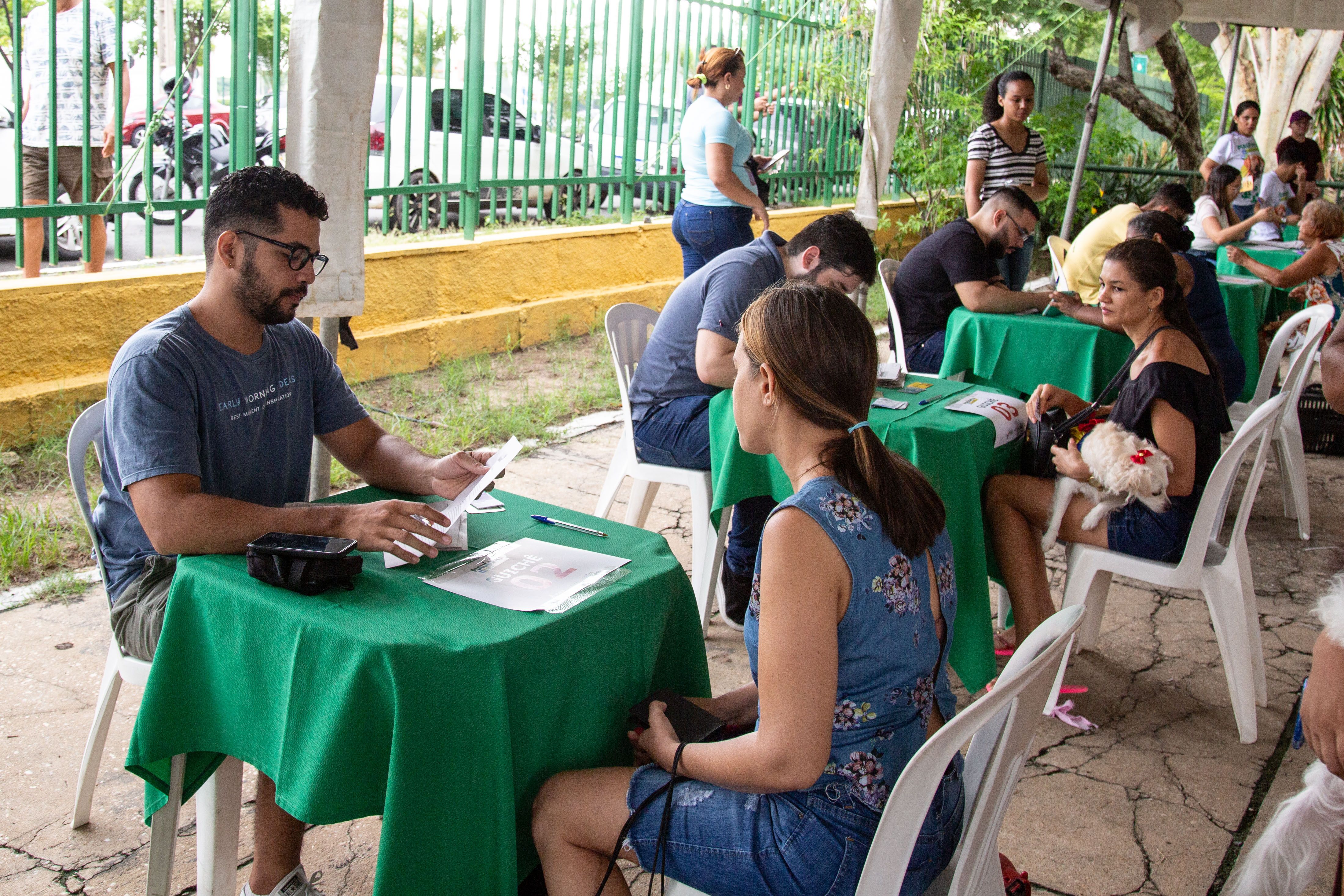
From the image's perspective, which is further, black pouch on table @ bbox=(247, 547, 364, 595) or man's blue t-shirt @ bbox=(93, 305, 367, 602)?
man's blue t-shirt @ bbox=(93, 305, 367, 602)

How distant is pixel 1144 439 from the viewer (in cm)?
323

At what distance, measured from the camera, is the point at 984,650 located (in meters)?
3.05

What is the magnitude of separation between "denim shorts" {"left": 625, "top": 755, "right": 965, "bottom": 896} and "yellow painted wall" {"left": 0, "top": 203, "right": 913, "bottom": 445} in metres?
4.01

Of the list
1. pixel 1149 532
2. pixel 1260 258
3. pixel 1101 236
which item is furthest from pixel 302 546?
pixel 1260 258

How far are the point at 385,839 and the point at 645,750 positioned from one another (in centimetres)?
44

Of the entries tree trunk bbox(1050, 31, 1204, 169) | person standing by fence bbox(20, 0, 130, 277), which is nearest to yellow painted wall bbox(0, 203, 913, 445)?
person standing by fence bbox(20, 0, 130, 277)

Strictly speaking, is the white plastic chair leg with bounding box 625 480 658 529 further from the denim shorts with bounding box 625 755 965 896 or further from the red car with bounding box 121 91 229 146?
the red car with bounding box 121 91 229 146

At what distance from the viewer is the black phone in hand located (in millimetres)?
1798

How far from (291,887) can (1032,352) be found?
380 cm

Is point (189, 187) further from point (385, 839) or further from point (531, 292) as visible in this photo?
point (385, 839)

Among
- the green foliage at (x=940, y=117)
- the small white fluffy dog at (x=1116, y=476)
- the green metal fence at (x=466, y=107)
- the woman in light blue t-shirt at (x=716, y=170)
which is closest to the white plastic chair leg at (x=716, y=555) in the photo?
the small white fluffy dog at (x=1116, y=476)

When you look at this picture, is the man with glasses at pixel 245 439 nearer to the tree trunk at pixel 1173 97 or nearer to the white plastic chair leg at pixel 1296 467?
the white plastic chair leg at pixel 1296 467

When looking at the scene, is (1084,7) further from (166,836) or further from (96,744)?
(166,836)

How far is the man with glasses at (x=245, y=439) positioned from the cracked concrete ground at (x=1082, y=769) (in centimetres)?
42
